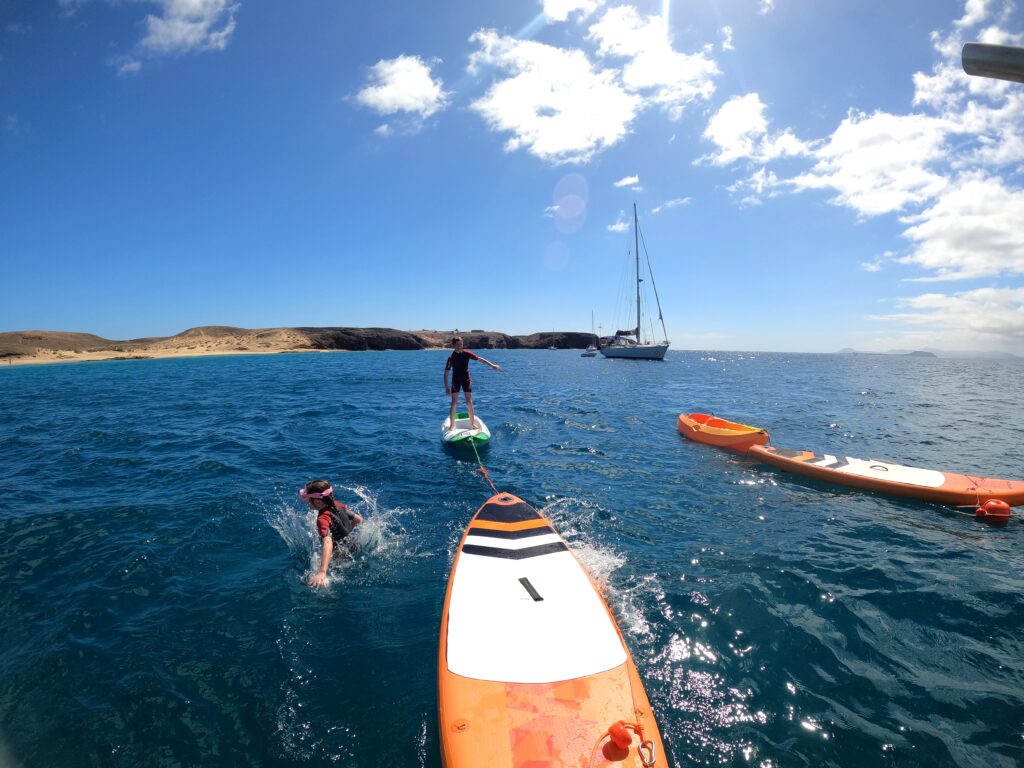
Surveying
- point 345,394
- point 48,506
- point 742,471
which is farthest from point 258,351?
point 742,471

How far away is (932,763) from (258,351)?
436 feet

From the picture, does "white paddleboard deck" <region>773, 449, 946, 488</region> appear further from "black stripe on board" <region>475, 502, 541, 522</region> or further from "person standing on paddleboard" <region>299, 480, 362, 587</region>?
"person standing on paddleboard" <region>299, 480, 362, 587</region>

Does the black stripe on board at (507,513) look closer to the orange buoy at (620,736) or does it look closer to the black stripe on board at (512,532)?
the black stripe on board at (512,532)

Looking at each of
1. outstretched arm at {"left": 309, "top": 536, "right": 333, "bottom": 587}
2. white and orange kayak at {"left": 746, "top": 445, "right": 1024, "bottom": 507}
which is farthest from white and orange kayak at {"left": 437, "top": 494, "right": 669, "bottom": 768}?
white and orange kayak at {"left": 746, "top": 445, "right": 1024, "bottom": 507}

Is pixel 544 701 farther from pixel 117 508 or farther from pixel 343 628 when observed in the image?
pixel 117 508

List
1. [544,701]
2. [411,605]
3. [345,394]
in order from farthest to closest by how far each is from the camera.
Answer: [345,394] < [411,605] < [544,701]

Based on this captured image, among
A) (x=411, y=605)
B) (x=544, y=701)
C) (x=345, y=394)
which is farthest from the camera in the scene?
(x=345, y=394)

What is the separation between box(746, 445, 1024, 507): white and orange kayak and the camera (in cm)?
970

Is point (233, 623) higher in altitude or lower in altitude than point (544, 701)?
lower

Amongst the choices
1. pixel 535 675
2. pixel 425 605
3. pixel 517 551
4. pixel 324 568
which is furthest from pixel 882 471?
pixel 324 568

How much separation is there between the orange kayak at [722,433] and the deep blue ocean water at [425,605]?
3.49ft

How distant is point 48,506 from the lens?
9445mm

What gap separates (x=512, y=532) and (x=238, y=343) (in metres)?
139

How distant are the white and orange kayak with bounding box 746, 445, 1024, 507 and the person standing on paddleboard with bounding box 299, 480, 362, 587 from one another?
40.7 ft
